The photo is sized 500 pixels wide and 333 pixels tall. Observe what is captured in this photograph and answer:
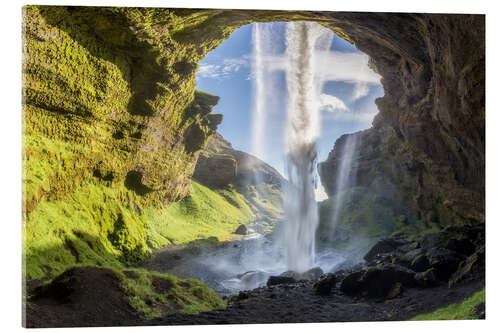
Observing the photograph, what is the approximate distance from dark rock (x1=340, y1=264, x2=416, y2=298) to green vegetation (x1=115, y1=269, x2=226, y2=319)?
11.4ft

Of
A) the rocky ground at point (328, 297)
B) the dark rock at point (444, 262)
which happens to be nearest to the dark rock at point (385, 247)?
the rocky ground at point (328, 297)

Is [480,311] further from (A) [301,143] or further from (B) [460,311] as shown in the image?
(A) [301,143]

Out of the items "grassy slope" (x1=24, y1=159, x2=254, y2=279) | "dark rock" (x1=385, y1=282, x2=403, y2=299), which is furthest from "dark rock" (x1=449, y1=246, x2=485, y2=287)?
"grassy slope" (x1=24, y1=159, x2=254, y2=279)

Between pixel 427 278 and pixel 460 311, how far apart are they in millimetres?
1404

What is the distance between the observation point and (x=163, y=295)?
5961 mm

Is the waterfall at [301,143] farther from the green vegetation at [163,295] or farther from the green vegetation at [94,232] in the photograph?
the green vegetation at [163,295]

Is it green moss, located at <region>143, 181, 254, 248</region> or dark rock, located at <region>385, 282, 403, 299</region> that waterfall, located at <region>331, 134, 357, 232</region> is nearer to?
green moss, located at <region>143, 181, 254, 248</region>

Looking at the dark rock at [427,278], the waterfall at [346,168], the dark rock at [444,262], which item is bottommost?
the dark rock at [427,278]

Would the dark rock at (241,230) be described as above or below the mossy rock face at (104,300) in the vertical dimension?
below

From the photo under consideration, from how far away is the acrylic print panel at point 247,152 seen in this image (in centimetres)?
620

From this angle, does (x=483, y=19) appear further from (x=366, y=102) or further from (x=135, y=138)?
(x=135, y=138)

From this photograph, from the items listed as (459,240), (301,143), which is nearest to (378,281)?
(459,240)
